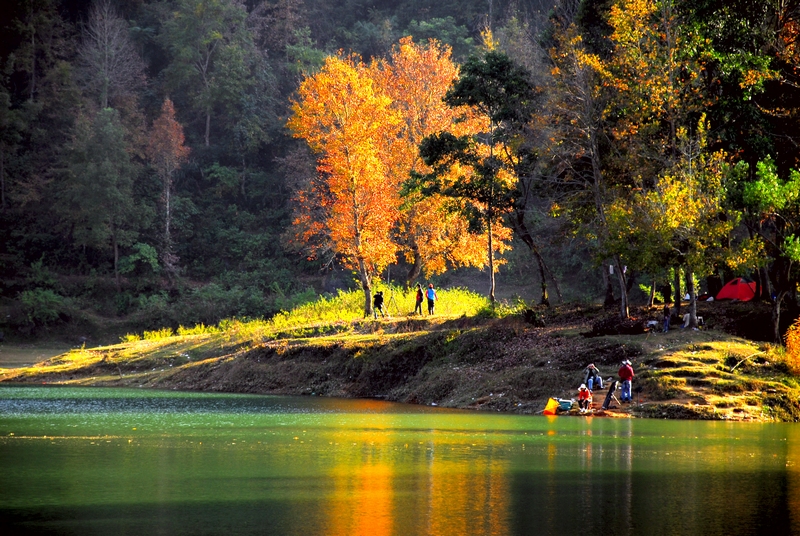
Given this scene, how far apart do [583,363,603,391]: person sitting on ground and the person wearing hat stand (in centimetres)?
101

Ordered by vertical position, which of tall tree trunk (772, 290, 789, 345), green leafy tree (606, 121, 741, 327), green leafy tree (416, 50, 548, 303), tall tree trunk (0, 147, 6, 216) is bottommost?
tall tree trunk (772, 290, 789, 345)

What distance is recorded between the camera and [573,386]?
32938 millimetres

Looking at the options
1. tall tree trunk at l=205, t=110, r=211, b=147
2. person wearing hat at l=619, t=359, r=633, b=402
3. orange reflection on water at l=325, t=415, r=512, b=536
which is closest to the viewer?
orange reflection on water at l=325, t=415, r=512, b=536

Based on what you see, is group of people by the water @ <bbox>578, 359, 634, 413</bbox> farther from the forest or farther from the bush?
the bush

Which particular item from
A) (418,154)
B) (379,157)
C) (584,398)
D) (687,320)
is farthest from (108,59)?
(584,398)

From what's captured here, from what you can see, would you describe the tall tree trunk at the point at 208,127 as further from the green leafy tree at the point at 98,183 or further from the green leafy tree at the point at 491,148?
the green leafy tree at the point at 491,148

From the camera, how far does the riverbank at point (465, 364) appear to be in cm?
3077

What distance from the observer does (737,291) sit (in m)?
43.6

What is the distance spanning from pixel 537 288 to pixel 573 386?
146 ft

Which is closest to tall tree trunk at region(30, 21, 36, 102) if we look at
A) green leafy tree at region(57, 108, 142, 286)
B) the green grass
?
green leafy tree at region(57, 108, 142, 286)

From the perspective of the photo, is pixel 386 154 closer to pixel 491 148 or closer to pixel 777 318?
pixel 491 148

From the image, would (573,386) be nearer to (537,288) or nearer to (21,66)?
(537,288)

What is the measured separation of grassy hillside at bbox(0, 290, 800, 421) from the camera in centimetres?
3088

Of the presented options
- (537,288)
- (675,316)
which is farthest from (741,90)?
(537,288)
